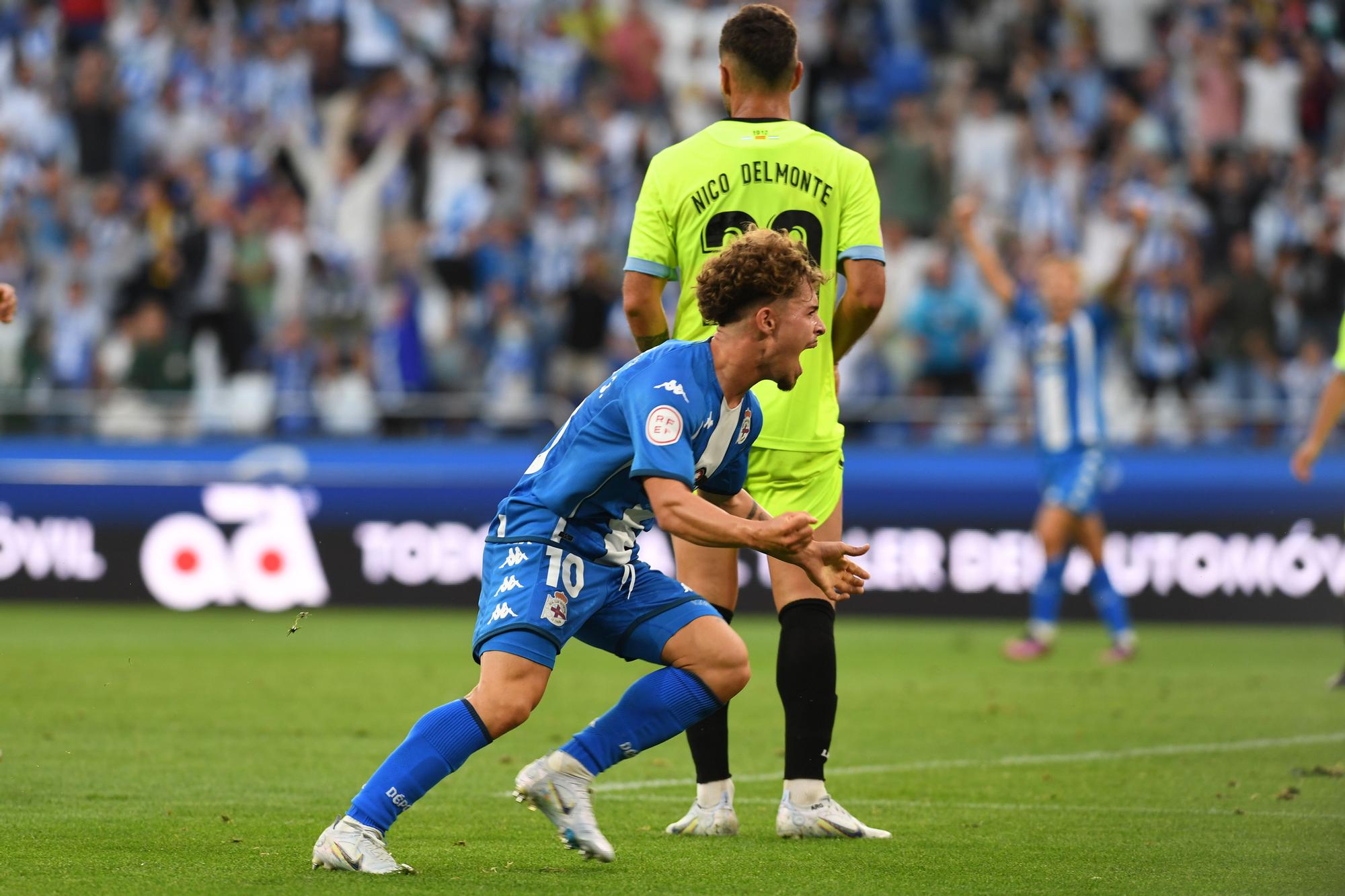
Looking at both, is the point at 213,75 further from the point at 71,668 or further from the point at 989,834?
the point at 989,834

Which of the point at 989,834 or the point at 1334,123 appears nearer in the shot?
the point at 989,834

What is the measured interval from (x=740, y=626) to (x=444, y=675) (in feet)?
13.7

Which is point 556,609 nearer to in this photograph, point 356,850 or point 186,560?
point 356,850

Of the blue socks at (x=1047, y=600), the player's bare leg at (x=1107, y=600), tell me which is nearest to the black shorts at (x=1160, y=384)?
the player's bare leg at (x=1107, y=600)

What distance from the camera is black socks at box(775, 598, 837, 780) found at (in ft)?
21.5

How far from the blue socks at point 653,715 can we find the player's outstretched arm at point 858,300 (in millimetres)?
1597

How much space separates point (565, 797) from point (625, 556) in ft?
2.39

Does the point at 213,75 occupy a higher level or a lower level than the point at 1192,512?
higher

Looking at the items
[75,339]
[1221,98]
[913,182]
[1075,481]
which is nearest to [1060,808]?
[1075,481]

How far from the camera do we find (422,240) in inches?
752

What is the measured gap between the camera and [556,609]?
558 centimetres

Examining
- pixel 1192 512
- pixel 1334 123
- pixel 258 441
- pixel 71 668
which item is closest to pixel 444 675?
pixel 71 668

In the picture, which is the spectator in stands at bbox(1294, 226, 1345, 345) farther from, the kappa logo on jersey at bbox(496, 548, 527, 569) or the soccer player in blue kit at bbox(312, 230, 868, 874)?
the kappa logo on jersey at bbox(496, 548, 527, 569)

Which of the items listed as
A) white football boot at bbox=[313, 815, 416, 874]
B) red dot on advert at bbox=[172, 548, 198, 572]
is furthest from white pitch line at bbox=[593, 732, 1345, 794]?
red dot on advert at bbox=[172, 548, 198, 572]
